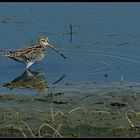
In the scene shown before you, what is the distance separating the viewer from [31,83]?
10.7m

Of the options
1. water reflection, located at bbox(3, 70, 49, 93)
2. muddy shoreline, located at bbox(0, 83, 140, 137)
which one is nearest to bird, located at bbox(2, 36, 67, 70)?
water reflection, located at bbox(3, 70, 49, 93)

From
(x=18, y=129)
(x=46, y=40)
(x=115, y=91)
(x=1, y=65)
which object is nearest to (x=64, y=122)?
(x=18, y=129)

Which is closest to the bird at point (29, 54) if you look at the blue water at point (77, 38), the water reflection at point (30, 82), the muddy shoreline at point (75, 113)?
the blue water at point (77, 38)

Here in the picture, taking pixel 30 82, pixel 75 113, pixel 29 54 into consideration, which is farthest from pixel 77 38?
pixel 75 113

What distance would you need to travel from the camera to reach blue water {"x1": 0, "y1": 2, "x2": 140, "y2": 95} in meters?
11.1

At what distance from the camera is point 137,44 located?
1314 cm

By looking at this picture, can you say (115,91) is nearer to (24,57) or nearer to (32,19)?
(24,57)

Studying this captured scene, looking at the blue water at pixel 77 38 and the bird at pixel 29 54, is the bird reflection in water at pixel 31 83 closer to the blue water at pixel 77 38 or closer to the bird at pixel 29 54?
the blue water at pixel 77 38

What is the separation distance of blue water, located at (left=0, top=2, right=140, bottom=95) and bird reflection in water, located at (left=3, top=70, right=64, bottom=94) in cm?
7

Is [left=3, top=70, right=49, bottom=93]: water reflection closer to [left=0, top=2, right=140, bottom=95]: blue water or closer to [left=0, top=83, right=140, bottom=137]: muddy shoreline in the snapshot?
[left=0, top=2, right=140, bottom=95]: blue water

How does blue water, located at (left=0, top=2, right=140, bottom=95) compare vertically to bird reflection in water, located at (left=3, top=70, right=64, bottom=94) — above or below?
above

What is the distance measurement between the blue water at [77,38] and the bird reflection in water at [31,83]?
7 centimetres

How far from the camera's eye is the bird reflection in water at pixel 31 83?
402 inches

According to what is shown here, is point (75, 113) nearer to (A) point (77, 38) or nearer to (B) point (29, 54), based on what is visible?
(B) point (29, 54)
